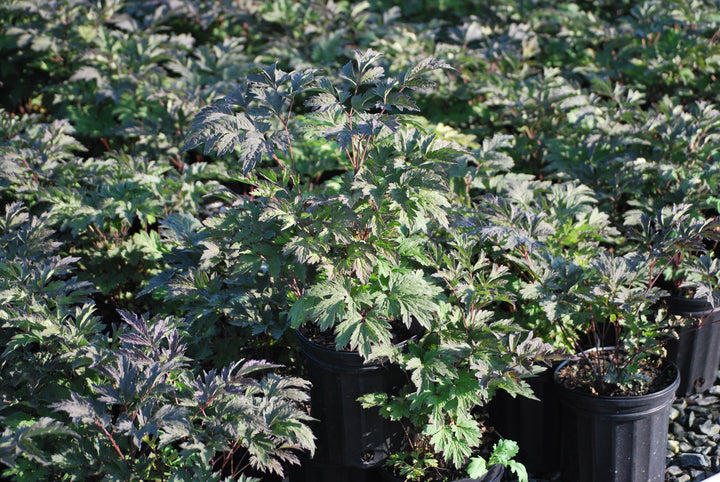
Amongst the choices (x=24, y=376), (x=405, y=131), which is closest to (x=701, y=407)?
(x=405, y=131)

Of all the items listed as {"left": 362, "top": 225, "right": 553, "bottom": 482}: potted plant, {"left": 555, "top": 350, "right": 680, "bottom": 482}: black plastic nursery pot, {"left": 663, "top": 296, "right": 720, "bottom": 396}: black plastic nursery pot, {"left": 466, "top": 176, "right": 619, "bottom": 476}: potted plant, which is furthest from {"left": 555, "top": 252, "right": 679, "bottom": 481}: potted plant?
{"left": 663, "top": 296, "right": 720, "bottom": 396}: black plastic nursery pot

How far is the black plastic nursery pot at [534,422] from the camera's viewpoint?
299 cm

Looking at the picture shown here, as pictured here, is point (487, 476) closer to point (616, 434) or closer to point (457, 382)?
point (457, 382)

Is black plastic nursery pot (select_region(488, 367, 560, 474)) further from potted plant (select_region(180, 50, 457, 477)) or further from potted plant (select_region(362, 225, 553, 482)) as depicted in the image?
potted plant (select_region(180, 50, 457, 477))

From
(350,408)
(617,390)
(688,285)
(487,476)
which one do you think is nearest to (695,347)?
(688,285)

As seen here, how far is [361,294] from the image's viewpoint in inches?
95.6

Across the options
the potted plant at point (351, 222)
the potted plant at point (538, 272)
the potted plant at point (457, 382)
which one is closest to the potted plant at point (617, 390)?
the potted plant at point (538, 272)

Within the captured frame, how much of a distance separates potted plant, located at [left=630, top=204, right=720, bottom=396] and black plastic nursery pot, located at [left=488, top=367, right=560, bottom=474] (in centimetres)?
57

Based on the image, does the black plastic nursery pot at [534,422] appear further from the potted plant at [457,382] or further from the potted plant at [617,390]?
the potted plant at [457,382]

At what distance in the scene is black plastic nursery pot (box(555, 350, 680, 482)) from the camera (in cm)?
271

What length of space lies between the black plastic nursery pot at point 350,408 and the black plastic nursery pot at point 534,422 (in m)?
0.65

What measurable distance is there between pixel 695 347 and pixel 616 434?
90cm

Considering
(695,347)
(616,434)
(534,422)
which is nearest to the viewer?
(616,434)

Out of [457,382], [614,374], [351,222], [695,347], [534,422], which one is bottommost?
[534,422]
